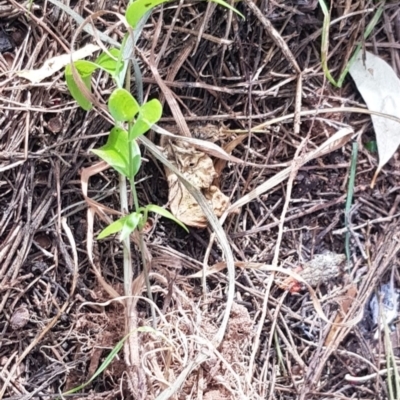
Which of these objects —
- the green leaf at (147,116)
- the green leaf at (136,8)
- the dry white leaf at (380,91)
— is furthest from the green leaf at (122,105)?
the dry white leaf at (380,91)

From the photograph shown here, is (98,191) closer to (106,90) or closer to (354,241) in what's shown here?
(106,90)

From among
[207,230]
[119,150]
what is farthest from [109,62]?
[207,230]

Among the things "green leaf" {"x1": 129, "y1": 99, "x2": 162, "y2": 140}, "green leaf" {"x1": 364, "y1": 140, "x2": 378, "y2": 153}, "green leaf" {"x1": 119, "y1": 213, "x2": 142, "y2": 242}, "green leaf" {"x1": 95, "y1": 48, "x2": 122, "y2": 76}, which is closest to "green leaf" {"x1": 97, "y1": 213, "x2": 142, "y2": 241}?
"green leaf" {"x1": 119, "y1": 213, "x2": 142, "y2": 242}

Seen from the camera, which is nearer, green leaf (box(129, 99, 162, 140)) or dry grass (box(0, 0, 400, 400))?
green leaf (box(129, 99, 162, 140))

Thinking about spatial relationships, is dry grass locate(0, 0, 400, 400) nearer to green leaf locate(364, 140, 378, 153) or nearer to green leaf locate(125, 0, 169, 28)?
green leaf locate(364, 140, 378, 153)

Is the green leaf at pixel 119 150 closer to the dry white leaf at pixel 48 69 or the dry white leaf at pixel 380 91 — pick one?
the dry white leaf at pixel 48 69

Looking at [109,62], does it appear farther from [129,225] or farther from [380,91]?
[380,91]
